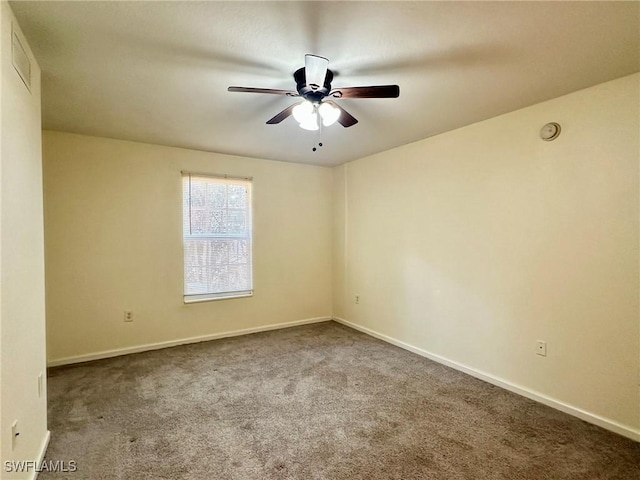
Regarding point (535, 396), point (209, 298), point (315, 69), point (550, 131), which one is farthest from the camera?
point (209, 298)

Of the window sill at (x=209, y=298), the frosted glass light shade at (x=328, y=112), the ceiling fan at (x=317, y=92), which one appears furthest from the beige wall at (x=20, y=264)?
the window sill at (x=209, y=298)

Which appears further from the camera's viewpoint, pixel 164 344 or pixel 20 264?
pixel 164 344

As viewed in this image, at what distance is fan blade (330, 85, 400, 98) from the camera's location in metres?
1.80

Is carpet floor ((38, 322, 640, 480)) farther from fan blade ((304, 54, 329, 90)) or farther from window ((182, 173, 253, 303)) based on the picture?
fan blade ((304, 54, 329, 90))

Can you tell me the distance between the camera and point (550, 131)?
2.51 m

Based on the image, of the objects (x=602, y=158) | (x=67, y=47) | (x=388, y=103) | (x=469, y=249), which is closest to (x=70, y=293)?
(x=67, y=47)

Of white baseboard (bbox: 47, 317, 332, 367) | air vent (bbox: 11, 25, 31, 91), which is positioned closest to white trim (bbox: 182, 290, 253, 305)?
white baseboard (bbox: 47, 317, 332, 367)

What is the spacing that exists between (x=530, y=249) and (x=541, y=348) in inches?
31.7

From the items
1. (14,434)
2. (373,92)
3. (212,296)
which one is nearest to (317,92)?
(373,92)

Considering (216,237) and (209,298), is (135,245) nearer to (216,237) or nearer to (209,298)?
(216,237)

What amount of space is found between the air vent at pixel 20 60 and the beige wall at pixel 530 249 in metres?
3.32

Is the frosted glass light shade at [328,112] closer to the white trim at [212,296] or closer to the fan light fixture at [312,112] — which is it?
the fan light fixture at [312,112]

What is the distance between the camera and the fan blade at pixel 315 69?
169 centimetres

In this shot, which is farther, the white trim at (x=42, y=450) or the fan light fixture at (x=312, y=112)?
the fan light fixture at (x=312, y=112)
